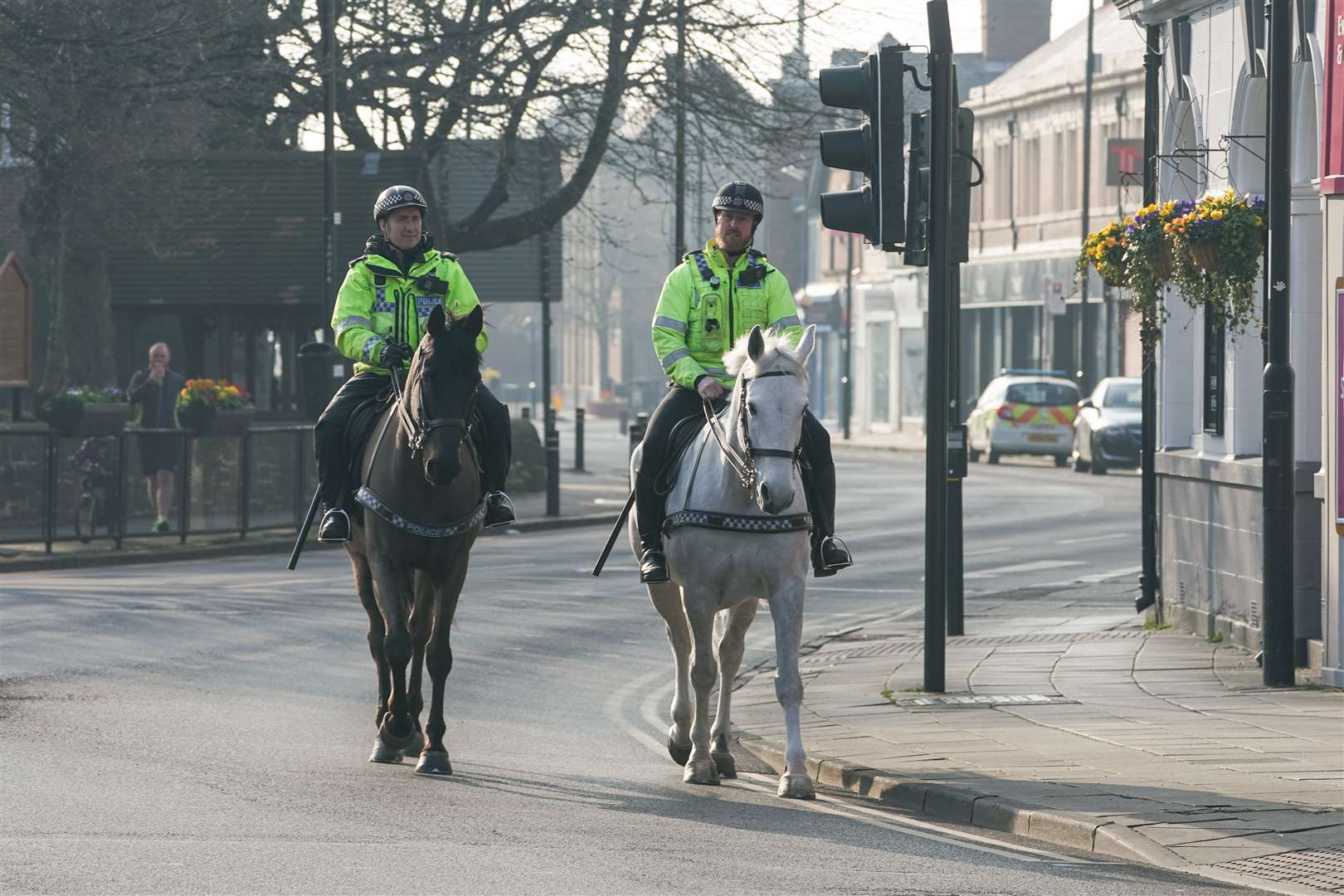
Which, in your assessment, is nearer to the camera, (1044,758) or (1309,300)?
(1044,758)

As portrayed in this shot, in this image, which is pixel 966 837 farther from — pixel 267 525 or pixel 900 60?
pixel 267 525

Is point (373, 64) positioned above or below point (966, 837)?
above

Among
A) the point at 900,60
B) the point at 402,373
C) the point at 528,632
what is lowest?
the point at 528,632

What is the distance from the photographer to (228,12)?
86.2ft

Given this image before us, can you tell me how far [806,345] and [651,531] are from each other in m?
1.35

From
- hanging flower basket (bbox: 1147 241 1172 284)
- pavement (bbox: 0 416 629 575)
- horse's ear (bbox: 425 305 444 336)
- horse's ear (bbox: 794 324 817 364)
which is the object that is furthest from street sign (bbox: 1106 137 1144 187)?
horse's ear (bbox: 794 324 817 364)

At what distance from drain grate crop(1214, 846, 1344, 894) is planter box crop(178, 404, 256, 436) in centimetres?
1899

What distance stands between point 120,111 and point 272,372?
10.7 meters

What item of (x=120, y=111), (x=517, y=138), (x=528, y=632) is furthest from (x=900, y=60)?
(x=517, y=138)

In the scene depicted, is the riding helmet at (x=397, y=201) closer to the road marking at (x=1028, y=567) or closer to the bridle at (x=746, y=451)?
the bridle at (x=746, y=451)

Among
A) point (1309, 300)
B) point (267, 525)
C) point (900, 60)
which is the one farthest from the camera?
point (267, 525)

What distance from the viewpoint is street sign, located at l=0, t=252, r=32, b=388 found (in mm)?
25781

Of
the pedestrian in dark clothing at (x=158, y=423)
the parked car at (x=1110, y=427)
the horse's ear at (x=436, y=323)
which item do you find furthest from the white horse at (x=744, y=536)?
the parked car at (x=1110, y=427)

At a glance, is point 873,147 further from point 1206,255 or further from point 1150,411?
point 1150,411
